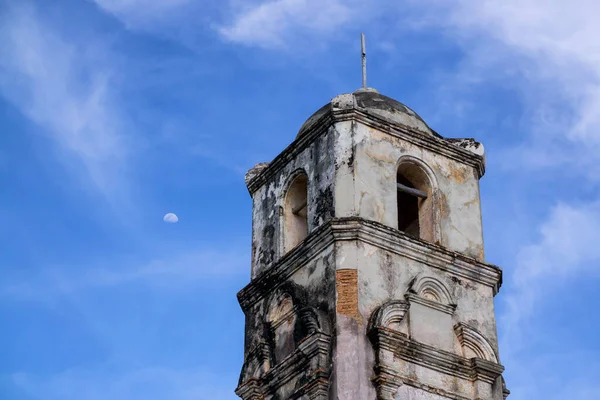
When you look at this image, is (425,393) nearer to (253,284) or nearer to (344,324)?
(344,324)

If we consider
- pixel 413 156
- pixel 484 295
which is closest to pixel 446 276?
pixel 484 295

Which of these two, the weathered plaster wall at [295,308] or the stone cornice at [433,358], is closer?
the stone cornice at [433,358]

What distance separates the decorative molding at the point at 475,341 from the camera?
17906mm

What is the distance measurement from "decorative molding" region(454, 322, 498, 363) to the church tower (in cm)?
2

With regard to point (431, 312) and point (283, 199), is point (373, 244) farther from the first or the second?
point (283, 199)

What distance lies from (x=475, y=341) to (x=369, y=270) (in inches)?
76.8

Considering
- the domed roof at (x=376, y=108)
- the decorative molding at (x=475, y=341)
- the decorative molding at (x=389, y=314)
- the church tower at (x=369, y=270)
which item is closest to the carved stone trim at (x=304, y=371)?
the church tower at (x=369, y=270)

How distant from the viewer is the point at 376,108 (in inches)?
776

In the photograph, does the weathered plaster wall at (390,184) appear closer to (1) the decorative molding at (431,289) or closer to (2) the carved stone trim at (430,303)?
(1) the decorative molding at (431,289)

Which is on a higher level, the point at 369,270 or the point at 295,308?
the point at 369,270

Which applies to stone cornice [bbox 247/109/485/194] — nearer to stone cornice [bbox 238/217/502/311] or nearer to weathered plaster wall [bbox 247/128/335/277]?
weathered plaster wall [bbox 247/128/335/277]

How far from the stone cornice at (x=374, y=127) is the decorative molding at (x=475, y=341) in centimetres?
306

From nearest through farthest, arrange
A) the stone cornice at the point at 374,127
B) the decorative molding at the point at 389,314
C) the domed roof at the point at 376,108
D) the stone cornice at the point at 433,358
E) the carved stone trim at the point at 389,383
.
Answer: the carved stone trim at the point at 389,383 → the stone cornice at the point at 433,358 → the decorative molding at the point at 389,314 → the stone cornice at the point at 374,127 → the domed roof at the point at 376,108

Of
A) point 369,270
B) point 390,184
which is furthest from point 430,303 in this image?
point 390,184
